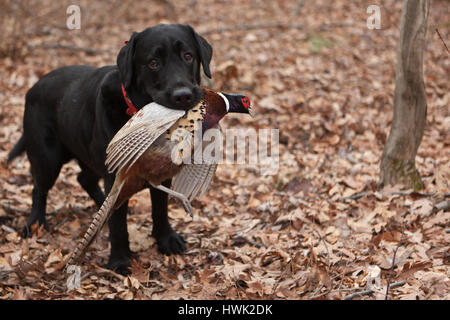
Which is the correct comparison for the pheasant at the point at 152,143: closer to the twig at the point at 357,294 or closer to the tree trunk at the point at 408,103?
the twig at the point at 357,294

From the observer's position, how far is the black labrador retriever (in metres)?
3.33

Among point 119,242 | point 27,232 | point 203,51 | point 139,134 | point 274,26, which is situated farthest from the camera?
point 274,26

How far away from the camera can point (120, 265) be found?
379cm

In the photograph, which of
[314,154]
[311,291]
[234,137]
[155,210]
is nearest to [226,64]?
[234,137]

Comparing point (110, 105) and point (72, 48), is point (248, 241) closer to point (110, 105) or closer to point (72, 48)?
point (110, 105)

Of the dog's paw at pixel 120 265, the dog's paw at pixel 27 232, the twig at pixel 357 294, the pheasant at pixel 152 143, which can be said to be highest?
the pheasant at pixel 152 143

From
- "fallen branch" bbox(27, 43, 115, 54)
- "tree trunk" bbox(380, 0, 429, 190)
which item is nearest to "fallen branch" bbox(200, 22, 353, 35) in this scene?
"fallen branch" bbox(27, 43, 115, 54)

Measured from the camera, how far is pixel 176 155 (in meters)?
2.98

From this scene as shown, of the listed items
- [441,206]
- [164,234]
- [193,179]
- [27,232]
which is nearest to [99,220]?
[193,179]

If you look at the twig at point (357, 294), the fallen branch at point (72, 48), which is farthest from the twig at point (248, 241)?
the fallen branch at point (72, 48)

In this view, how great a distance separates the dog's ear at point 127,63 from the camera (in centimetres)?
333

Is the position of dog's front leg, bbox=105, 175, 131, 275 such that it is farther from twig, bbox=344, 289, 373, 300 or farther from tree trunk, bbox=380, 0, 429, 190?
tree trunk, bbox=380, 0, 429, 190

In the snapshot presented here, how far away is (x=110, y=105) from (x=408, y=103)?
2.52m

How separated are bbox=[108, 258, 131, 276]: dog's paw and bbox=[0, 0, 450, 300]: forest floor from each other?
0.07 m
